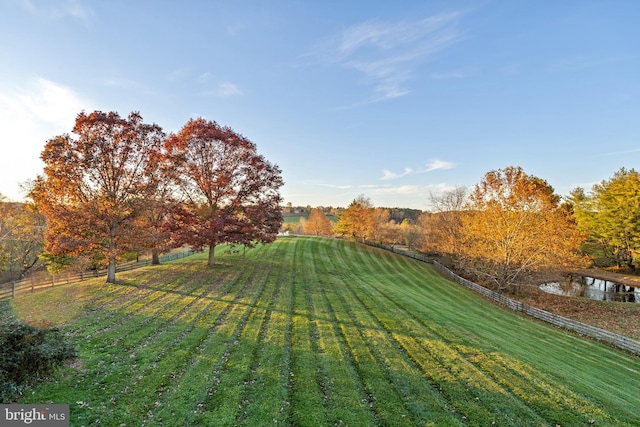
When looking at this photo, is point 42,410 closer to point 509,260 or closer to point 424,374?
point 424,374

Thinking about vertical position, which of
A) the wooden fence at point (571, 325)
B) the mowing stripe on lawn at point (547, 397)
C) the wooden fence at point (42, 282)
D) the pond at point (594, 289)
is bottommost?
the pond at point (594, 289)

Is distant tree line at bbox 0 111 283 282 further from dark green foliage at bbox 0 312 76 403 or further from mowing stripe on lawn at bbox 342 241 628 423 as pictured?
mowing stripe on lawn at bbox 342 241 628 423

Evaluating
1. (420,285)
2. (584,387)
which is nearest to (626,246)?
(420,285)

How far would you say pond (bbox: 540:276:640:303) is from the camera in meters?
34.2

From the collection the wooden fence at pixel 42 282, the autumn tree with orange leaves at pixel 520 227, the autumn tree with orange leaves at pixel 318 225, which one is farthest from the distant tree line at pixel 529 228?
the wooden fence at pixel 42 282

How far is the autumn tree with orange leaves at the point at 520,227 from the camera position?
26.4 m

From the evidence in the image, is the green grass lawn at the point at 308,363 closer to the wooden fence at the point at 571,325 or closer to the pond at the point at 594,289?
the wooden fence at the point at 571,325

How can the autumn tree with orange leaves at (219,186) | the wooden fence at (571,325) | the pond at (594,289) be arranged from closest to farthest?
1. the wooden fence at (571,325)
2. the autumn tree with orange leaves at (219,186)
3. the pond at (594,289)

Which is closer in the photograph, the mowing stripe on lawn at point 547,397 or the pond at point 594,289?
the mowing stripe on lawn at point 547,397

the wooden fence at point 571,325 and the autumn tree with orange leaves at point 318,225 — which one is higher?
the autumn tree with orange leaves at point 318,225

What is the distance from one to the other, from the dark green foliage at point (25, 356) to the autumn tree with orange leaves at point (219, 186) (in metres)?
14.1

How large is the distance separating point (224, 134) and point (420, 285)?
23351mm

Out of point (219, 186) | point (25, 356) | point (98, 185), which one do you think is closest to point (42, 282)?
point (98, 185)

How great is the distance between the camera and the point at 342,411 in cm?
791
